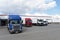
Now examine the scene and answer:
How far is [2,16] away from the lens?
33.8 m

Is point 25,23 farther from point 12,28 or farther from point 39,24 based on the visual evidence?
point 12,28

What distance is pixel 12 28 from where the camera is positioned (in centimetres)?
2259

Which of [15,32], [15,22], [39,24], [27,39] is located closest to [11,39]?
[27,39]

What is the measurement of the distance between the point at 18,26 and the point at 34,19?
12.9 m

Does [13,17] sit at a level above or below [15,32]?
above

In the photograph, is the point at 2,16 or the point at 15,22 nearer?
the point at 15,22

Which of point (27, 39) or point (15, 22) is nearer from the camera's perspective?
point (27, 39)

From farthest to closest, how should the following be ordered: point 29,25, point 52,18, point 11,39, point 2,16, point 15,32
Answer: point 52,18 → point 2,16 → point 29,25 → point 15,32 → point 11,39

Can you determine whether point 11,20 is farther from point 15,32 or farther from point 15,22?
point 15,32

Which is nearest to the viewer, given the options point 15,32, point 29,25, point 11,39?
point 11,39

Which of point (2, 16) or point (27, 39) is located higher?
point (2, 16)

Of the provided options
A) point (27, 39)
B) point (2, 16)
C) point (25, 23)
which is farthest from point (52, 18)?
point (27, 39)

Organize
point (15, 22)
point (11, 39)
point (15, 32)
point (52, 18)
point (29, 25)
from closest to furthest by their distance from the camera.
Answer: point (11, 39) → point (15, 32) → point (15, 22) → point (29, 25) → point (52, 18)

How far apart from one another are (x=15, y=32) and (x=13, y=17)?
3554 mm
